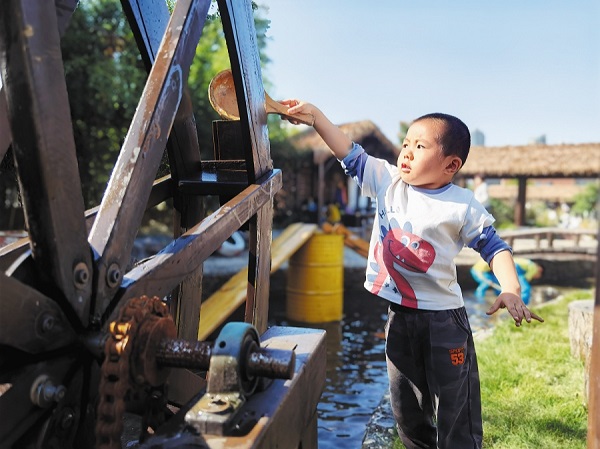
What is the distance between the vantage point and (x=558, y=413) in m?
3.65

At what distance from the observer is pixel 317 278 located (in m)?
8.69

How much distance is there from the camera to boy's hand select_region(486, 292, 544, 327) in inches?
71.6

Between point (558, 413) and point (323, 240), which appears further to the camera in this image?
point (323, 240)

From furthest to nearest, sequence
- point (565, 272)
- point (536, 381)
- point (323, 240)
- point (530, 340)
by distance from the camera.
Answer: point (565, 272)
point (323, 240)
point (530, 340)
point (536, 381)

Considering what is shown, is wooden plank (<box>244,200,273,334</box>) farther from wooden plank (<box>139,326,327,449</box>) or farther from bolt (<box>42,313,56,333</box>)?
bolt (<box>42,313,56,333</box>)

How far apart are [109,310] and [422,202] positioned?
126 centimetres

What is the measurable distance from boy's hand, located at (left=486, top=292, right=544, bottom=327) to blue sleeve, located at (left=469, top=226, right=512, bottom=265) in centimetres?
24

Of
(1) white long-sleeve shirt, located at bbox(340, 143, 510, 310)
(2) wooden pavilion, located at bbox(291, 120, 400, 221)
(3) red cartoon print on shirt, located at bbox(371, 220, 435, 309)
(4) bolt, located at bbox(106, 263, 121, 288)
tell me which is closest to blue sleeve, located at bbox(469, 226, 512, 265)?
(1) white long-sleeve shirt, located at bbox(340, 143, 510, 310)

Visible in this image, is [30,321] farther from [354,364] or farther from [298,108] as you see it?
[354,364]

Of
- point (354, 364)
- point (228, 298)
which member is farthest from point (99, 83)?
point (354, 364)

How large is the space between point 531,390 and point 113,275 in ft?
11.7

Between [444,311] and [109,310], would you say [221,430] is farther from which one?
[444,311]

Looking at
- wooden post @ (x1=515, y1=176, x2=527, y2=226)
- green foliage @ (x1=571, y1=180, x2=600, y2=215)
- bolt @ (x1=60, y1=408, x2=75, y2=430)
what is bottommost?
green foliage @ (x1=571, y1=180, x2=600, y2=215)

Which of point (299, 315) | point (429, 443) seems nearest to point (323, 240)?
point (299, 315)
